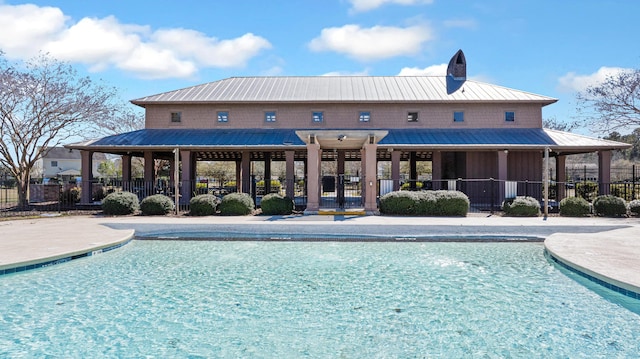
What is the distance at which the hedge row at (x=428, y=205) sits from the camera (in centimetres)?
1520

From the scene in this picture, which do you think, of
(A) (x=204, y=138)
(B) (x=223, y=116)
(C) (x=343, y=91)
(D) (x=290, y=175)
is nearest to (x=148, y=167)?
(A) (x=204, y=138)

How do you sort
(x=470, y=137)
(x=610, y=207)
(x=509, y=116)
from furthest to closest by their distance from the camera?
(x=509, y=116) < (x=470, y=137) < (x=610, y=207)

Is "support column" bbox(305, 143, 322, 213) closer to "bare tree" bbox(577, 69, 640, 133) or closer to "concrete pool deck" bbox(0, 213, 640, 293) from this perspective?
"concrete pool deck" bbox(0, 213, 640, 293)

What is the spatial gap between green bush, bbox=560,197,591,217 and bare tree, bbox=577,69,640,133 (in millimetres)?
11762

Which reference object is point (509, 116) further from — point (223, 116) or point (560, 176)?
point (223, 116)

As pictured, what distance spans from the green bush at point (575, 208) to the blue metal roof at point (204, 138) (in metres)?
11.7

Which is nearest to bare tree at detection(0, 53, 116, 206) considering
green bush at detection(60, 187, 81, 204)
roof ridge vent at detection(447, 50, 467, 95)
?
green bush at detection(60, 187, 81, 204)

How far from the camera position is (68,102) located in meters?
20.8

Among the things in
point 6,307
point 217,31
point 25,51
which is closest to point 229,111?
point 217,31

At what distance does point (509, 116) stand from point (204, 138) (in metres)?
16.8

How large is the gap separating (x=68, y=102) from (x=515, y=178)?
24661 millimetres

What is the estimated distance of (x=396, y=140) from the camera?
1989cm

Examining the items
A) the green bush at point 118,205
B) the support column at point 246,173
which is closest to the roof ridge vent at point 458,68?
the support column at point 246,173

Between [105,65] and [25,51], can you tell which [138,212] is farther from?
[25,51]
